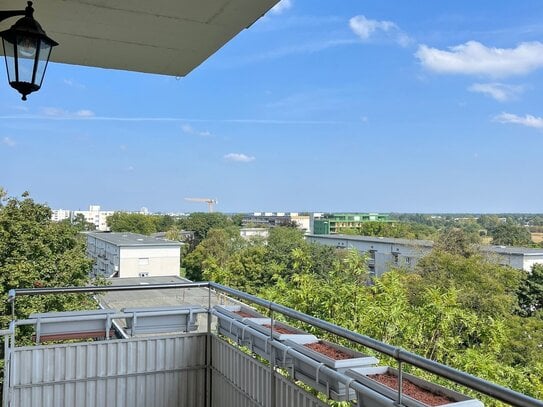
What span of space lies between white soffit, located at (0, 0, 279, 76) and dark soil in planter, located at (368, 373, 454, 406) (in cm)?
172

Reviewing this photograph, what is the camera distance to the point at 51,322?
2.89 m

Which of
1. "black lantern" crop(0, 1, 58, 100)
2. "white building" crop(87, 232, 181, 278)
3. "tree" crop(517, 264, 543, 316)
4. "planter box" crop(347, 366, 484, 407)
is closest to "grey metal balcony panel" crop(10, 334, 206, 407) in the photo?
"black lantern" crop(0, 1, 58, 100)

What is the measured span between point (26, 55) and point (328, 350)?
1839 mm

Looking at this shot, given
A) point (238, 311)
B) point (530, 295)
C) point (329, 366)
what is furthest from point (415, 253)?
point (329, 366)

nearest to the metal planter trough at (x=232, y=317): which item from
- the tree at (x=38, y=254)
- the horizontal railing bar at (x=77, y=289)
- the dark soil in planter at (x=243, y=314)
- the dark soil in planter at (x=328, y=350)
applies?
the dark soil in planter at (x=243, y=314)

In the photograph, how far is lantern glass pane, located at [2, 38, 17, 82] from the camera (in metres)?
2.13

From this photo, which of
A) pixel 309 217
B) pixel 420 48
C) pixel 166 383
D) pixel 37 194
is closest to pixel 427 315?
pixel 166 383

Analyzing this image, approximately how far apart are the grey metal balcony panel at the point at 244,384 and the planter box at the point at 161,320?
8.8 inches

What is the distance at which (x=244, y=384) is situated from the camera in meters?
2.69

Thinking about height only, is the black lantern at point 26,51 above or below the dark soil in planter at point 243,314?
above

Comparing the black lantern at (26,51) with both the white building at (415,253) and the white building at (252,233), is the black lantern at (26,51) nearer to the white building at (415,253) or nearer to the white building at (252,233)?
the white building at (415,253)

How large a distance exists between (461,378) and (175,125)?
77.2m

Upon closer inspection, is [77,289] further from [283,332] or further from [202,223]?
[202,223]

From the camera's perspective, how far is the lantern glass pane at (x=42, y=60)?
7.13 feet
